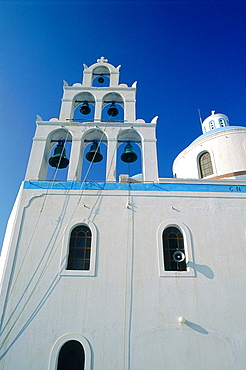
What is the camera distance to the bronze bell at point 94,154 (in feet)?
27.4

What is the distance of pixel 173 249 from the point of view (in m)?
6.75

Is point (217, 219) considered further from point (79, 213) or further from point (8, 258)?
point (8, 258)

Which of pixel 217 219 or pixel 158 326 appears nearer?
Result: pixel 158 326

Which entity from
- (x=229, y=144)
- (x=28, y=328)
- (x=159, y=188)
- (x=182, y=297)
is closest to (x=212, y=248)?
(x=182, y=297)

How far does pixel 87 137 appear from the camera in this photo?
8523 millimetres

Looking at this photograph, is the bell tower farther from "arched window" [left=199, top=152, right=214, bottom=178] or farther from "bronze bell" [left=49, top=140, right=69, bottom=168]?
"arched window" [left=199, top=152, right=214, bottom=178]

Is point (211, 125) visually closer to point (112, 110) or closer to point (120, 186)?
point (112, 110)

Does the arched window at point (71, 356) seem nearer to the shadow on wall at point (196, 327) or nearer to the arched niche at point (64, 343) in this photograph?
the arched niche at point (64, 343)

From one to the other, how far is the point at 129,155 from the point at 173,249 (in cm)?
320

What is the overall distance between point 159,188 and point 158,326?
334cm

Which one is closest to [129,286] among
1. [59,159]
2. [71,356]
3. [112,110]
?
[71,356]

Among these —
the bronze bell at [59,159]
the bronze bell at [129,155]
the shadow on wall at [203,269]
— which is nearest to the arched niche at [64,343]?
the shadow on wall at [203,269]

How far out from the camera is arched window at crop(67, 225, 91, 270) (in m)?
6.49

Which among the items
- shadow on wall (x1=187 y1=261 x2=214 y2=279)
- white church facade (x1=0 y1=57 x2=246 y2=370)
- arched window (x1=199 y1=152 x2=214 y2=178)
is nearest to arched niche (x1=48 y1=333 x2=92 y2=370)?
white church facade (x1=0 y1=57 x2=246 y2=370)
